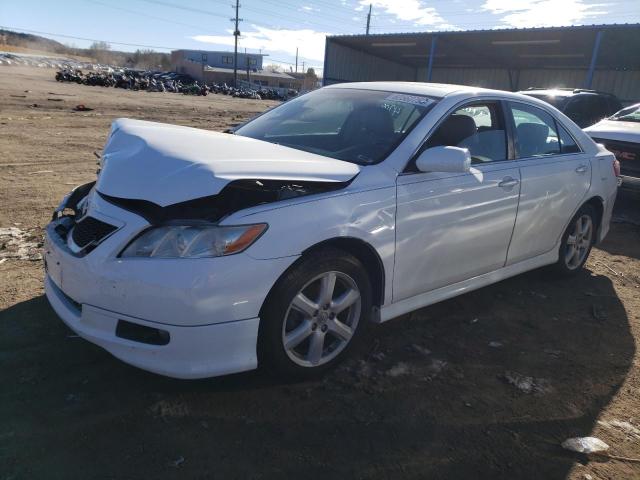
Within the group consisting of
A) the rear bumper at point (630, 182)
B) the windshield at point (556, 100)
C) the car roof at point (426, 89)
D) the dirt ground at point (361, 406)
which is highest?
the windshield at point (556, 100)

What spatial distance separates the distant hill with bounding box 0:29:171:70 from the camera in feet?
361

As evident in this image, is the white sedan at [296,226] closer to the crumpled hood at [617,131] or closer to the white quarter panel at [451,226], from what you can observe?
the white quarter panel at [451,226]

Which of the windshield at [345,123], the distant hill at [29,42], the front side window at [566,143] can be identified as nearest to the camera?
the windshield at [345,123]

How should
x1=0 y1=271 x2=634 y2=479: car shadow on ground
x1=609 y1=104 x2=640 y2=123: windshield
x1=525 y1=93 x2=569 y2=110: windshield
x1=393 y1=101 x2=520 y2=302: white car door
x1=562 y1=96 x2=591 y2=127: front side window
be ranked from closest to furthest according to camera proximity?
x1=0 y1=271 x2=634 y2=479: car shadow on ground
x1=393 y1=101 x2=520 y2=302: white car door
x1=609 y1=104 x2=640 y2=123: windshield
x1=525 y1=93 x2=569 y2=110: windshield
x1=562 y1=96 x2=591 y2=127: front side window

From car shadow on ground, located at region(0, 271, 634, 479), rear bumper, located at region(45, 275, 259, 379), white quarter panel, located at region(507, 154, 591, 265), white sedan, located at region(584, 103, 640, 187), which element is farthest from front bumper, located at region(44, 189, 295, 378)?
white sedan, located at region(584, 103, 640, 187)

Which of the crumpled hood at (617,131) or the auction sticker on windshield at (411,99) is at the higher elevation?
the auction sticker on windshield at (411,99)

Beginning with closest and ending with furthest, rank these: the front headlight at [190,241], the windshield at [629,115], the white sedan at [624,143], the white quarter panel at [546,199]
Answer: the front headlight at [190,241] < the white quarter panel at [546,199] < the white sedan at [624,143] < the windshield at [629,115]

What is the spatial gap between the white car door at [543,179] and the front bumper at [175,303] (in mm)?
2246

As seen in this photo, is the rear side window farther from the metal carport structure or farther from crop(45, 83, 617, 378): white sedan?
the metal carport structure

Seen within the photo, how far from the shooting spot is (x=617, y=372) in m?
3.23

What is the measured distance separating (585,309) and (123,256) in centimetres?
367

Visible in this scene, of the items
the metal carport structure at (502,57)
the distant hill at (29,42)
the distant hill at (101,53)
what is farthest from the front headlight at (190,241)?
the distant hill at (29,42)

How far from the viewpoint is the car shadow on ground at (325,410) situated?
2203mm

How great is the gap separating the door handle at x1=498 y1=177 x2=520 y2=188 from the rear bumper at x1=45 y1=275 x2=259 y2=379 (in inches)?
83.6
